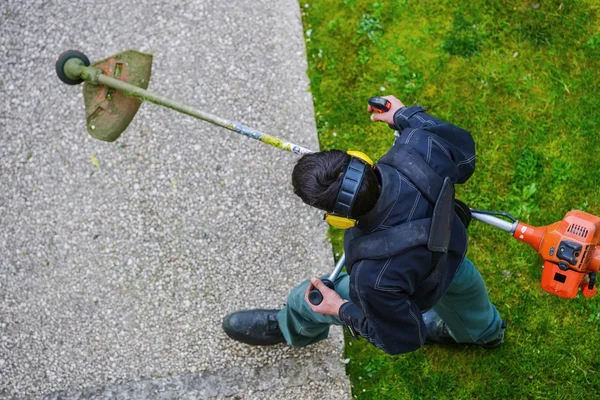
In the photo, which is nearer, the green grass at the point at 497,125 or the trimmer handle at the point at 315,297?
the trimmer handle at the point at 315,297

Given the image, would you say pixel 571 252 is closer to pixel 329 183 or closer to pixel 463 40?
pixel 329 183

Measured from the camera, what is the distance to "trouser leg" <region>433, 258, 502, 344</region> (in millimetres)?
2985

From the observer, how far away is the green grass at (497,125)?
3891 mm

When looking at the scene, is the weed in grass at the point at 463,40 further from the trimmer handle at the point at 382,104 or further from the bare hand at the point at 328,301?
the bare hand at the point at 328,301

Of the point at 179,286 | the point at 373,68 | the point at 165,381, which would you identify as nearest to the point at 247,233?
the point at 179,286

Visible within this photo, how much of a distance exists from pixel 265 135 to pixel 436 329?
5.17 ft

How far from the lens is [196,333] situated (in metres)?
4.05

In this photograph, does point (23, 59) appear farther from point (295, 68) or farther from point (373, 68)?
point (373, 68)

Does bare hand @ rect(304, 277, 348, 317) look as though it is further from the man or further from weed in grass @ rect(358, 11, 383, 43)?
weed in grass @ rect(358, 11, 383, 43)

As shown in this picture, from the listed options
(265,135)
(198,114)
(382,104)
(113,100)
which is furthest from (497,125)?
(113,100)

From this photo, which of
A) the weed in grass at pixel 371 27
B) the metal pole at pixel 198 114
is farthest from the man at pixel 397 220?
the weed in grass at pixel 371 27

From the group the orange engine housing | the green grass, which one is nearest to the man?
the orange engine housing

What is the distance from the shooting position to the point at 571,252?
273 centimetres

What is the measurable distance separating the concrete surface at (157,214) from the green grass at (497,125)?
30 cm
